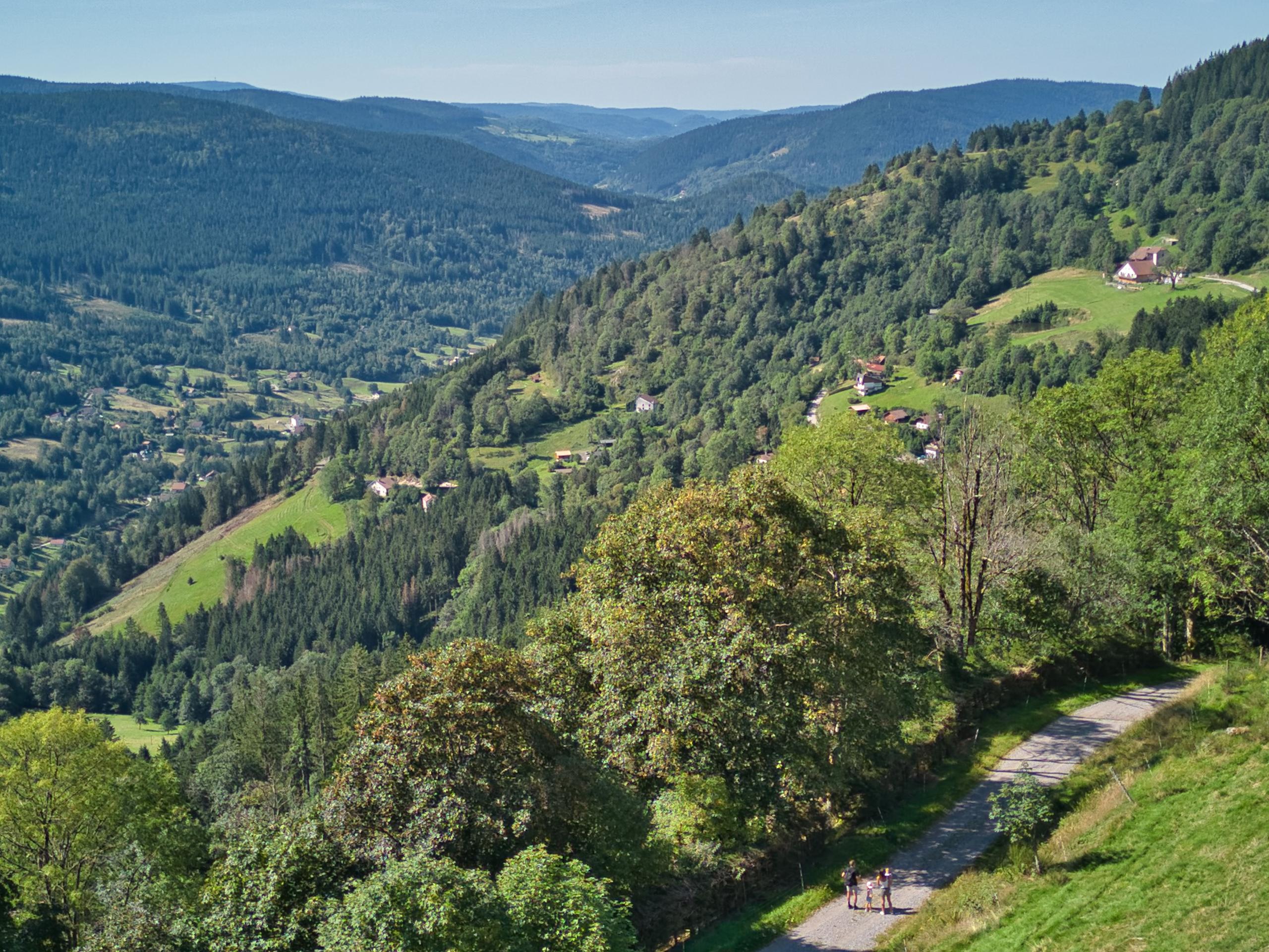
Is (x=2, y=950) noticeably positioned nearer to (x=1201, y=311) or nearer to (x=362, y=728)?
(x=362, y=728)

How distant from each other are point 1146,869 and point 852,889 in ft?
25.6

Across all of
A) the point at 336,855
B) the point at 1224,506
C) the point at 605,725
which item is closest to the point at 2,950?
the point at 336,855

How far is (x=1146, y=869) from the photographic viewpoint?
24531mm

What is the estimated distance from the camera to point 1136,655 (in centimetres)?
4353

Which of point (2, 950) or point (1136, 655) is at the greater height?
point (1136, 655)

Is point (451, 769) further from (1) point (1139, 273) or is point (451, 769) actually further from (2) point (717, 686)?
(1) point (1139, 273)

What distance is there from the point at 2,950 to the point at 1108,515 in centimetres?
5010

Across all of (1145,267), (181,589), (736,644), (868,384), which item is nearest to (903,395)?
(868,384)

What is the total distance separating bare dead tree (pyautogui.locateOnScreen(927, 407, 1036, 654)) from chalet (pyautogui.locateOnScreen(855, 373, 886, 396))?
13017 centimetres

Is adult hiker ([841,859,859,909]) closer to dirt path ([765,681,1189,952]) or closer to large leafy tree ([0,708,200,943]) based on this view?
dirt path ([765,681,1189,952])

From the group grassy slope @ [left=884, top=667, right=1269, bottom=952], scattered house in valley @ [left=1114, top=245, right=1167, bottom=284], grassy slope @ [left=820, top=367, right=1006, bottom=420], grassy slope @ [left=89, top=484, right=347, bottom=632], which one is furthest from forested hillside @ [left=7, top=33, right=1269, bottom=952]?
scattered house in valley @ [left=1114, top=245, right=1167, bottom=284]

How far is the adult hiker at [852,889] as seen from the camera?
Answer: 1102 inches

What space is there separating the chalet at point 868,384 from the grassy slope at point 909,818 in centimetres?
13502

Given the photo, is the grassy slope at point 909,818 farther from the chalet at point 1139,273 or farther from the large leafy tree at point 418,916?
the chalet at point 1139,273
